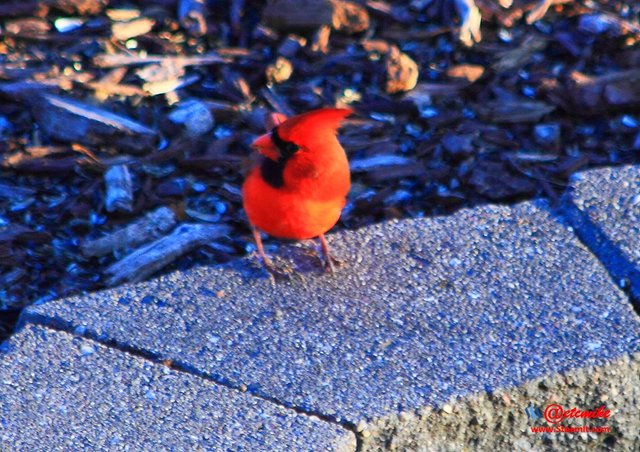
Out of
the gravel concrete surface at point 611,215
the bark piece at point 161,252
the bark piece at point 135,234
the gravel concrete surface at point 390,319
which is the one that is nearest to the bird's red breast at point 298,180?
the gravel concrete surface at point 390,319

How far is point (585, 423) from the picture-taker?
2688 mm

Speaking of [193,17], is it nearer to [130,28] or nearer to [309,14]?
[130,28]

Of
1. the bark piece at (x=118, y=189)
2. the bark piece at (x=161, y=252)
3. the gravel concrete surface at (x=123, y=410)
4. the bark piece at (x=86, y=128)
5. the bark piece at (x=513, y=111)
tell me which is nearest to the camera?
the gravel concrete surface at (x=123, y=410)

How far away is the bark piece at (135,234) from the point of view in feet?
10.9

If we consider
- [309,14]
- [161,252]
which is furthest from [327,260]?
[309,14]

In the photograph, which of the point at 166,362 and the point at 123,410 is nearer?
the point at 123,410

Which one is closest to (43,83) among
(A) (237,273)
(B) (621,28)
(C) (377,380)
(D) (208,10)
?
(D) (208,10)

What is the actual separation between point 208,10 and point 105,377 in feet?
6.23

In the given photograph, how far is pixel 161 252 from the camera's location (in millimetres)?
3266

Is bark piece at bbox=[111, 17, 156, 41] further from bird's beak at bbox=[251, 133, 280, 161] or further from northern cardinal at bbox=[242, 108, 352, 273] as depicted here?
bird's beak at bbox=[251, 133, 280, 161]

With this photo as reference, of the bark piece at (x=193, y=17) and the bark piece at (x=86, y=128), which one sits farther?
the bark piece at (x=193, y=17)

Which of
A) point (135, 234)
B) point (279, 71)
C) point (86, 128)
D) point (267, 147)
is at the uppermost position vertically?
point (267, 147)

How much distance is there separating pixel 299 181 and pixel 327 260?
9.8 inches

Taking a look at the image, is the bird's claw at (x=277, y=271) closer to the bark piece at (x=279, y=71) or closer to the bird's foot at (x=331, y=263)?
the bird's foot at (x=331, y=263)
